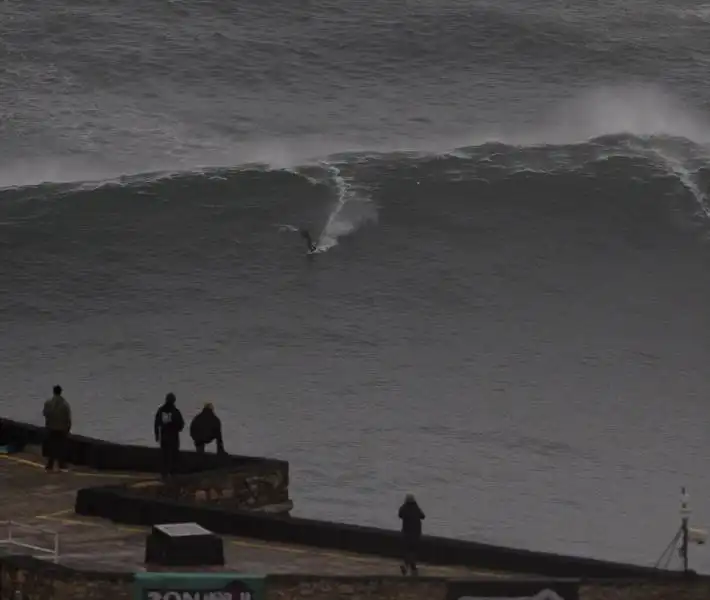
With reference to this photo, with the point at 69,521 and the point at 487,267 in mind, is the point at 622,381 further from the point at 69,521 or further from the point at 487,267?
the point at 69,521

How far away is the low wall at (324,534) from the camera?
3083 cm

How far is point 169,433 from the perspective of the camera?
35.6 metres

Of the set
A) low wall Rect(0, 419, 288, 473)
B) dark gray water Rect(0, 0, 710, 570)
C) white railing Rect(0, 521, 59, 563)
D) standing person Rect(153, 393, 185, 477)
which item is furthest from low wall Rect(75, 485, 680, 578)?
dark gray water Rect(0, 0, 710, 570)

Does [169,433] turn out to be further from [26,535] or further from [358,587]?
[358,587]

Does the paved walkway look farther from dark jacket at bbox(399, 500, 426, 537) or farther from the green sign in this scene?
the green sign

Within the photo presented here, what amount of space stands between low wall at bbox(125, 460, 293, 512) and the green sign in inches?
179

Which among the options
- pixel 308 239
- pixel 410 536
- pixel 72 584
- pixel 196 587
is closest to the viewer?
pixel 72 584

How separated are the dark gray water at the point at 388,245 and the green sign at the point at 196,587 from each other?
16.0 m

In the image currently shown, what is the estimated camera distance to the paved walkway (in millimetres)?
31016

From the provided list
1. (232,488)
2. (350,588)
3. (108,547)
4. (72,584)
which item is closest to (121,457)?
(232,488)

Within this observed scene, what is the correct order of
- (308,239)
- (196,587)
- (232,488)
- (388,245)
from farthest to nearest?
(388,245), (308,239), (232,488), (196,587)

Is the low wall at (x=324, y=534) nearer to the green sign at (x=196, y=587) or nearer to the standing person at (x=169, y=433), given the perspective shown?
the standing person at (x=169, y=433)

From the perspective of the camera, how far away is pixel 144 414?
50.4m

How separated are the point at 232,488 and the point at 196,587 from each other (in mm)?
5603
